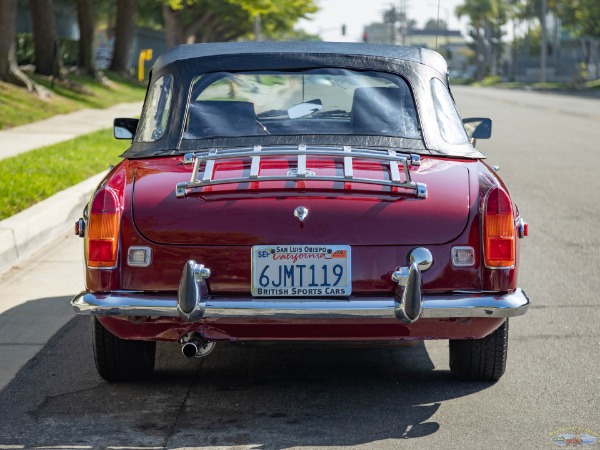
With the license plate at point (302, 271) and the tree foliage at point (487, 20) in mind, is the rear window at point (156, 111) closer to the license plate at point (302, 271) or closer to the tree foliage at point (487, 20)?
the license plate at point (302, 271)

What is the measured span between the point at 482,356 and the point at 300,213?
47.0 inches

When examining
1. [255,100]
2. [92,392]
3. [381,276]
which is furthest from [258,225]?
[255,100]

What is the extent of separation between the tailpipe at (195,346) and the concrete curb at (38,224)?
370 cm

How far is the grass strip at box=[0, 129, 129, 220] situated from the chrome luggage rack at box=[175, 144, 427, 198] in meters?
3.12

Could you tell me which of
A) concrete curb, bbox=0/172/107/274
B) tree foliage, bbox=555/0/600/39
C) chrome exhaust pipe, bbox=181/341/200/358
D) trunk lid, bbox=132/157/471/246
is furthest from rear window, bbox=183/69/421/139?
tree foliage, bbox=555/0/600/39

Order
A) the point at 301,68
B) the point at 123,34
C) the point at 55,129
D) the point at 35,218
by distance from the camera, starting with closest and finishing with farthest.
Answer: the point at 301,68 → the point at 35,218 → the point at 55,129 → the point at 123,34

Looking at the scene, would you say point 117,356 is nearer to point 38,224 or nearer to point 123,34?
point 38,224

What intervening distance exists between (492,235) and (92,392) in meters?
1.95

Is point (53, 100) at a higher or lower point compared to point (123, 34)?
lower

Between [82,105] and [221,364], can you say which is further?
[82,105]

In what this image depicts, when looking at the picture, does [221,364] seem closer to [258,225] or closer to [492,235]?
[258,225]

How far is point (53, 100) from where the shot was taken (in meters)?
25.2

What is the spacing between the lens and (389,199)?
4816 mm

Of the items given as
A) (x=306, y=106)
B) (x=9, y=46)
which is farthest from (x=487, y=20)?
(x=306, y=106)
